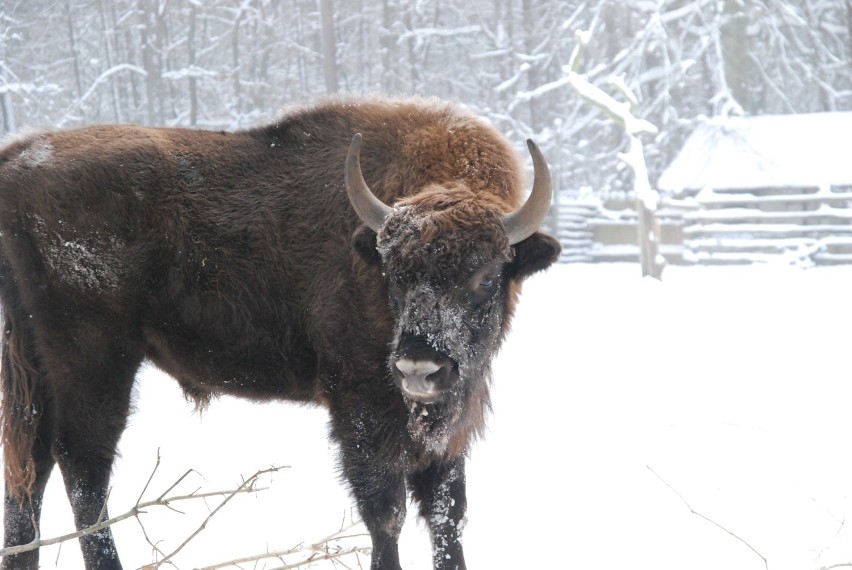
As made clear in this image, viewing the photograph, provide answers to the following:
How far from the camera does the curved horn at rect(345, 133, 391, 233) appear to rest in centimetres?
393

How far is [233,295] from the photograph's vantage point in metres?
4.40

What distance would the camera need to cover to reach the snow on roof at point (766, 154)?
1947 centimetres

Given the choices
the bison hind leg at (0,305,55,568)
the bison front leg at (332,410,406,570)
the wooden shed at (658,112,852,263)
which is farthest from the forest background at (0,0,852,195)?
the bison front leg at (332,410,406,570)

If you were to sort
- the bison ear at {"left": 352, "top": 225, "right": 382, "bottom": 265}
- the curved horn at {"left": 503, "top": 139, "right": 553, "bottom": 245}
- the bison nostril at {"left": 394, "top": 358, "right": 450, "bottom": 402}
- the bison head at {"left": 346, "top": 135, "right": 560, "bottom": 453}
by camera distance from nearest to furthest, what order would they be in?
the bison nostril at {"left": 394, "top": 358, "right": 450, "bottom": 402} < the bison head at {"left": 346, "top": 135, "right": 560, "bottom": 453} < the curved horn at {"left": 503, "top": 139, "right": 553, "bottom": 245} < the bison ear at {"left": 352, "top": 225, "right": 382, "bottom": 265}

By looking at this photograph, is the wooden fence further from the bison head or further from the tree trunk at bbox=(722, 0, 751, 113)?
the bison head

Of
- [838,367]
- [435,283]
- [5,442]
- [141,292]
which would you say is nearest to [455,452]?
[435,283]

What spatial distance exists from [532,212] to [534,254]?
265mm

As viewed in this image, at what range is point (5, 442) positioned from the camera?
452 cm

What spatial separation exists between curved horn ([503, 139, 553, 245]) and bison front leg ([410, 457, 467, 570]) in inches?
49.5

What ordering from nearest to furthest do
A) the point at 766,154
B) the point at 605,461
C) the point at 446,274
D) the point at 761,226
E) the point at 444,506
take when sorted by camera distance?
1. the point at 446,274
2. the point at 444,506
3. the point at 605,461
4. the point at 761,226
5. the point at 766,154

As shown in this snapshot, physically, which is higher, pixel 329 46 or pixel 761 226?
pixel 329 46

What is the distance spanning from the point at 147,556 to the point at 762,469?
4023 mm

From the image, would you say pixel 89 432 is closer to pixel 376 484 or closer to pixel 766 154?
pixel 376 484

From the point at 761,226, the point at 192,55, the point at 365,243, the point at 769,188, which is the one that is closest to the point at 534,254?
the point at 365,243
